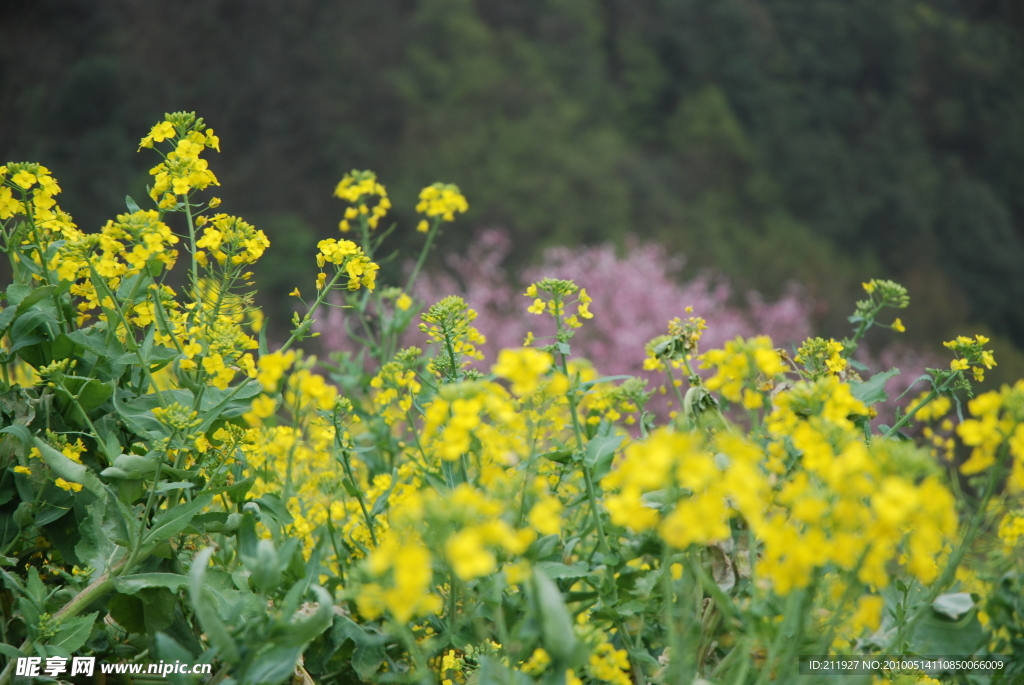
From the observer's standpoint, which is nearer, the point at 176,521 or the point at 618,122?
the point at 176,521

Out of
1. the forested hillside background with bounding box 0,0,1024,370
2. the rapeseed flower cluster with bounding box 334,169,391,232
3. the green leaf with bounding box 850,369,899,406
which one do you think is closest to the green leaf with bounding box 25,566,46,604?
the rapeseed flower cluster with bounding box 334,169,391,232

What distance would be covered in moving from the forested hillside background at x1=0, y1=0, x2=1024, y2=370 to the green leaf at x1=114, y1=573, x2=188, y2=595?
8.72m

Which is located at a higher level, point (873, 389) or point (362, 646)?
point (873, 389)

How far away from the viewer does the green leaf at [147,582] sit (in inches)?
38.6

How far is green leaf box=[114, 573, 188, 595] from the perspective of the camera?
981 millimetres

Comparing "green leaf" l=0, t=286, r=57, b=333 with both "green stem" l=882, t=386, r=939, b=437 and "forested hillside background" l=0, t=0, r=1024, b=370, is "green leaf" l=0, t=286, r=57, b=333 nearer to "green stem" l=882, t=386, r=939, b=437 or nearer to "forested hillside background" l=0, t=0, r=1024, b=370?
"green stem" l=882, t=386, r=939, b=437

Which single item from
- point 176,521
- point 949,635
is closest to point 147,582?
point 176,521

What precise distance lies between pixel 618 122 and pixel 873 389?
1276 cm

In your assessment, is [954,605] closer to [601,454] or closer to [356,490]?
[601,454]

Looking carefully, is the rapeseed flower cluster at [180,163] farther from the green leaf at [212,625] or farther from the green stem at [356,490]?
the green leaf at [212,625]

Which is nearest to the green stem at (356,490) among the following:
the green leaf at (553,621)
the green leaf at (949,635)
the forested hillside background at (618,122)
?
the green leaf at (553,621)

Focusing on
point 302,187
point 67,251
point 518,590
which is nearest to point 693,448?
point 518,590

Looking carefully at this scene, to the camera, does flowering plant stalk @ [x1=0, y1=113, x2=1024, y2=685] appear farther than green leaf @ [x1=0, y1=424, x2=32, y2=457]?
No

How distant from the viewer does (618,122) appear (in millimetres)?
13328
